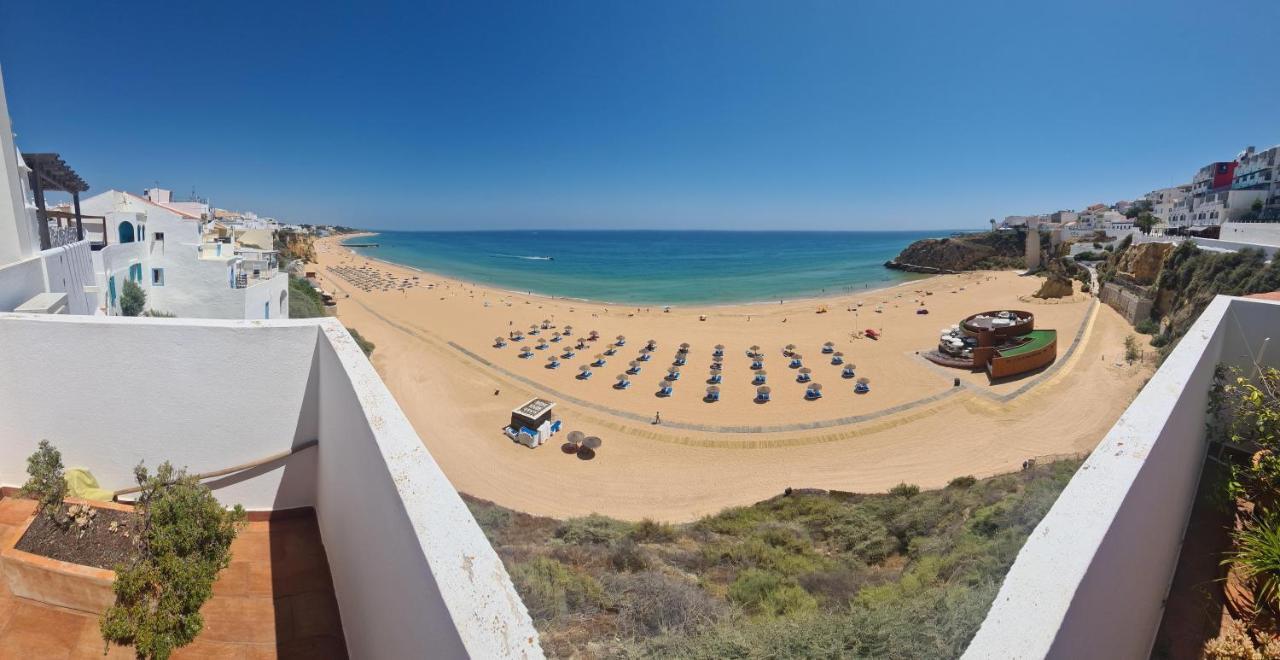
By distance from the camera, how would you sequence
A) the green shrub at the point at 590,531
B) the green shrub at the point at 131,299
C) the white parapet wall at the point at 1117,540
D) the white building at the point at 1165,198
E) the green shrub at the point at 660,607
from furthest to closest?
the white building at the point at 1165,198, the green shrub at the point at 131,299, the green shrub at the point at 590,531, the green shrub at the point at 660,607, the white parapet wall at the point at 1117,540

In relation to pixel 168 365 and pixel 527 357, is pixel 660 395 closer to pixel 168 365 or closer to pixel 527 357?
pixel 527 357

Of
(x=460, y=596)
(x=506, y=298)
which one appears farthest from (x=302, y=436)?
(x=506, y=298)

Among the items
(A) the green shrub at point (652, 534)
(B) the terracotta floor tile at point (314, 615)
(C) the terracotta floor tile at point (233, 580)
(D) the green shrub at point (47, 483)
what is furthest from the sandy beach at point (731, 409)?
(D) the green shrub at point (47, 483)

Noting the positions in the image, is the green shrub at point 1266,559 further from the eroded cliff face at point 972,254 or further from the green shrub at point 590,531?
the eroded cliff face at point 972,254

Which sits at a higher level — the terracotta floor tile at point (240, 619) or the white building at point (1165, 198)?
the white building at point (1165, 198)

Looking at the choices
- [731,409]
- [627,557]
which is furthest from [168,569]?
[731,409]

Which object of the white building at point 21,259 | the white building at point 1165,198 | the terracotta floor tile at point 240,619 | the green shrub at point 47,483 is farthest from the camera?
the white building at point 1165,198
